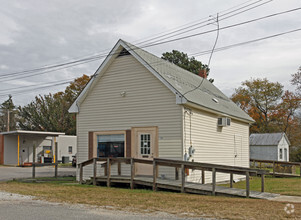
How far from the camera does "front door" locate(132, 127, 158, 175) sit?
50.6 feet

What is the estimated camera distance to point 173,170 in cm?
1481

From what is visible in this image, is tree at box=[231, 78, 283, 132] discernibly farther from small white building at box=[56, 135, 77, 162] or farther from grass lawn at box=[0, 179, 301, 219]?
grass lawn at box=[0, 179, 301, 219]

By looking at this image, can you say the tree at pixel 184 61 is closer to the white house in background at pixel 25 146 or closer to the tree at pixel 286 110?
the tree at pixel 286 110

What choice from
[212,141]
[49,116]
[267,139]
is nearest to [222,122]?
[212,141]

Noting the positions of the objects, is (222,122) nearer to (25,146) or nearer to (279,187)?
(279,187)

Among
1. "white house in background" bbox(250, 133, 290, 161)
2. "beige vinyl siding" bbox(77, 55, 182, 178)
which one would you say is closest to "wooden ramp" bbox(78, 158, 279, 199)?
"beige vinyl siding" bbox(77, 55, 182, 178)

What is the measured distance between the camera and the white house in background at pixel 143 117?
592 inches

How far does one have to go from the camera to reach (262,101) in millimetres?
52531

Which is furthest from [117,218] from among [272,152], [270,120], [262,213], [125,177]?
[270,120]

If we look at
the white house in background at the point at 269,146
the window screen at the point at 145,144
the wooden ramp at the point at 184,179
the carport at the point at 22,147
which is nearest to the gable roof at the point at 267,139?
the white house in background at the point at 269,146

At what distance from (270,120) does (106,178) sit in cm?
4183

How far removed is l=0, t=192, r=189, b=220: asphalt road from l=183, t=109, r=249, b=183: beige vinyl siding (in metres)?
6.56

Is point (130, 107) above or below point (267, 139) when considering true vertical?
above

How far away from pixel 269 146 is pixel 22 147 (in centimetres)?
2615
